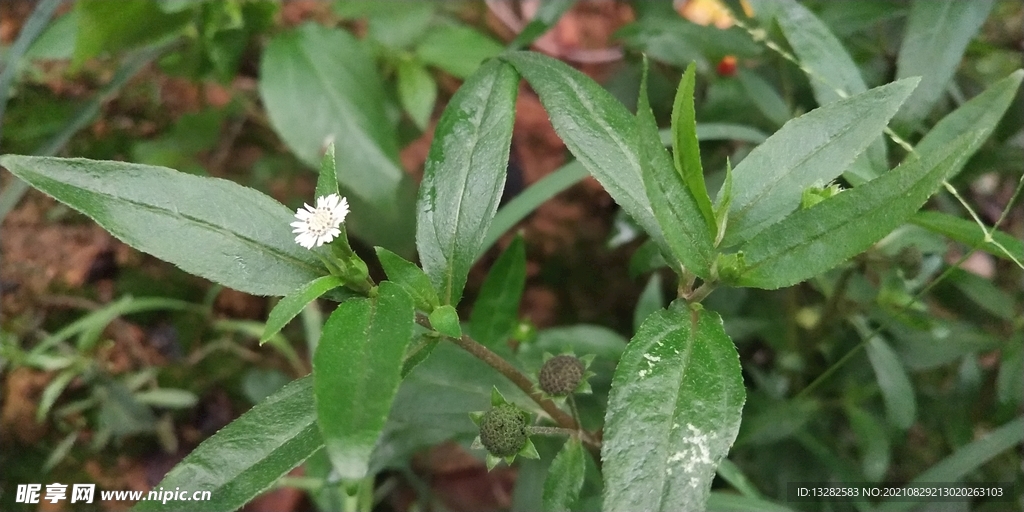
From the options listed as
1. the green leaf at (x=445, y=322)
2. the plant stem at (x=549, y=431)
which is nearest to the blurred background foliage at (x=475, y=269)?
the plant stem at (x=549, y=431)

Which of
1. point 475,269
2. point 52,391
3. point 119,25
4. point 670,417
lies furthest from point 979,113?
point 52,391

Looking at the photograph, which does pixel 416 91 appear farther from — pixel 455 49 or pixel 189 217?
pixel 189 217

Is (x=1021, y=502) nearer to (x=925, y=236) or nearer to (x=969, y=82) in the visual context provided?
(x=925, y=236)

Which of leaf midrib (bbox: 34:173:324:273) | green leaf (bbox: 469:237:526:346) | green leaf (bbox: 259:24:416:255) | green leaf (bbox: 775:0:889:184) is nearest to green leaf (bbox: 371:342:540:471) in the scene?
green leaf (bbox: 469:237:526:346)

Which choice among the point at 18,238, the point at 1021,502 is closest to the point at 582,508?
the point at 1021,502

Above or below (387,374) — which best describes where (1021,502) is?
below

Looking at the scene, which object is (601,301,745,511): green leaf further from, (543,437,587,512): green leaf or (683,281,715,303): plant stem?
(543,437,587,512): green leaf
